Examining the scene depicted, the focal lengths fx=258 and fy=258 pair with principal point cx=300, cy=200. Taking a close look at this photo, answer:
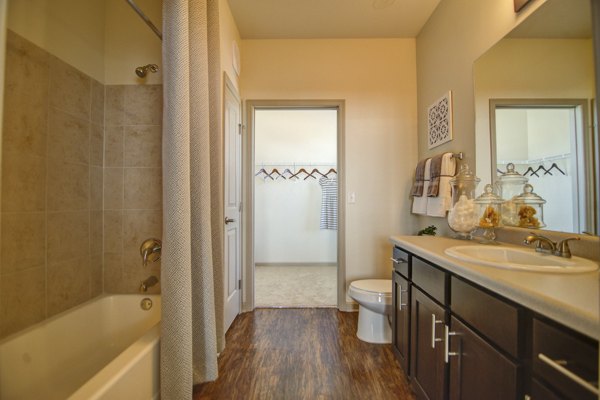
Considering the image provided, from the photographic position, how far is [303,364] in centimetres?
169

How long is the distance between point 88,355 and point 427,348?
177 cm

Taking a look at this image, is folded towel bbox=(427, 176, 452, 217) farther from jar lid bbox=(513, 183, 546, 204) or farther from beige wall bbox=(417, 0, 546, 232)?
jar lid bbox=(513, 183, 546, 204)

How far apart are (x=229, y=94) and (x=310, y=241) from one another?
2781mm

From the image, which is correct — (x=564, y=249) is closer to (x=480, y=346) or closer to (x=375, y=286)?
(x=480, y=346)

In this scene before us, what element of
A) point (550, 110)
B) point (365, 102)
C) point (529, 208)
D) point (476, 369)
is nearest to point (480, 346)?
point (476, 369)

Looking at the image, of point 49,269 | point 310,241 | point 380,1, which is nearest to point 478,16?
point 380,1

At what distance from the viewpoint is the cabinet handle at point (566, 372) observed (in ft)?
1.76

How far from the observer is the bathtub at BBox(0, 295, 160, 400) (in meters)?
0.96

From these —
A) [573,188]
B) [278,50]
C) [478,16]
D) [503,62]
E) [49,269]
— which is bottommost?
[49,269]

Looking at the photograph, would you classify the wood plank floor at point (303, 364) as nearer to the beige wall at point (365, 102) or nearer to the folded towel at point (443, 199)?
the beige wall at point (365, 102)

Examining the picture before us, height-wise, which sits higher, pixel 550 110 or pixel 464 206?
pixel 550 110

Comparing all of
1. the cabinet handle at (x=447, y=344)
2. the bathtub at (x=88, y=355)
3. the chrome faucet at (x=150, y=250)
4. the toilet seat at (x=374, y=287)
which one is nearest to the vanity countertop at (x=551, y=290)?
the cabinet handle at (x=447, y=344)

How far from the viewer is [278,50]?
8.35 feet

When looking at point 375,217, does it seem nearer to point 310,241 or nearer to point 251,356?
point 251,356
